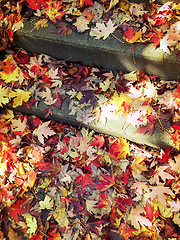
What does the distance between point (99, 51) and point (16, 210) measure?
2122 millimetres

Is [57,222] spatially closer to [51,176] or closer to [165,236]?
[51,176]

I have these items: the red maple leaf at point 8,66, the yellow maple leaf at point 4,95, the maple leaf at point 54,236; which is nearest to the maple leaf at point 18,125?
the yellow maple leaf at point 4,95

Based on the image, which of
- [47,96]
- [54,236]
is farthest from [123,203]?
[47,96]

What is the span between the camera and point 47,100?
2693mm

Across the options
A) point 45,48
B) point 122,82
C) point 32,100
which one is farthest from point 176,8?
point 32,100

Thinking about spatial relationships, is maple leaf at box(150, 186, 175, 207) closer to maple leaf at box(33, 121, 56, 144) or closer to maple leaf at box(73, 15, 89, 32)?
maple leaf at box(33, 121, 56, 144)

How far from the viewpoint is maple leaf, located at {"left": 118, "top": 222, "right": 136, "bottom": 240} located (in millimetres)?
2271

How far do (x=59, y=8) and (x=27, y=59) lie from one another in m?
0.76

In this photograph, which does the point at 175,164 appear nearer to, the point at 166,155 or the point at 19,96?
the point at 166,155

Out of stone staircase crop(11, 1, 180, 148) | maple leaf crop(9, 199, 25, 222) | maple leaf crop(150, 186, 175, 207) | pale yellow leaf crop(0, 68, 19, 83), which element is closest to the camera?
maple leaf crop(150, 186, 175, 207)

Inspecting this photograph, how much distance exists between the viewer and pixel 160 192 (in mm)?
2258

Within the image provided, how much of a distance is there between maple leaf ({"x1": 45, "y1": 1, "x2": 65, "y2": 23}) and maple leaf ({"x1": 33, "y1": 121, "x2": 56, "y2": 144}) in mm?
1300

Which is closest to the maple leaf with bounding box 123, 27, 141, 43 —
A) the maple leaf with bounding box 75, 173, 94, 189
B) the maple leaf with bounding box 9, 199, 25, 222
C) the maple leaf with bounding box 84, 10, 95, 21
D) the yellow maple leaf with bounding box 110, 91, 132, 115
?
the maple leaf with bounding box 84, 10, 95, 21

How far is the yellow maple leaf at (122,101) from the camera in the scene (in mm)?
2477
